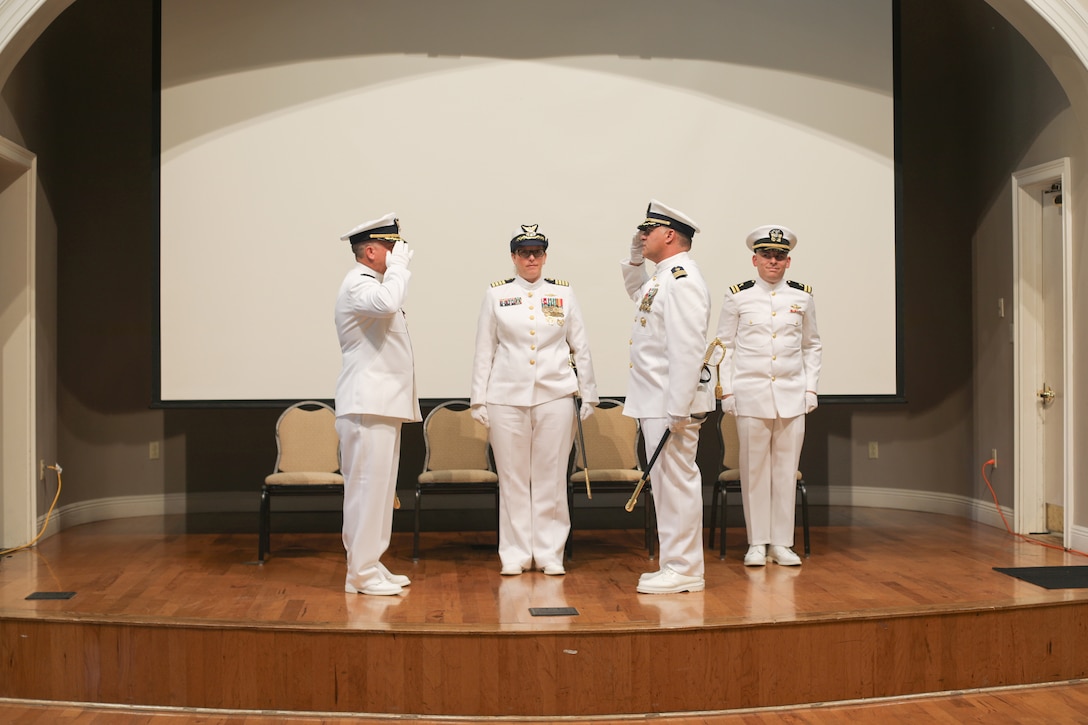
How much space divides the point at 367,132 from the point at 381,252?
1801 mm

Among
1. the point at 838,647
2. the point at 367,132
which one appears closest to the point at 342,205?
the point at 367,132

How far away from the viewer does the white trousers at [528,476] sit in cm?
503

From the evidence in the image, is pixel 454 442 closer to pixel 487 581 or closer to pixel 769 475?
pixel 487 581

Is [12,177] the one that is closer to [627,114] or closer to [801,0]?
[627,114]

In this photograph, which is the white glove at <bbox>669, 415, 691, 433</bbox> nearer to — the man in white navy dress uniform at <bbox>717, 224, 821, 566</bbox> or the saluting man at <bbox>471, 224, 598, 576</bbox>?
the saluting man at <bbox>471, 224, 598, 576</bbox>

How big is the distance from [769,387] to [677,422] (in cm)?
98

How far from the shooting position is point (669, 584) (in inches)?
177

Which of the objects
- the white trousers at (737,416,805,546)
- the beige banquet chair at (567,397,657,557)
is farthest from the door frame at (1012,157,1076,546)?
the beige banquet chair at (567,397,657,557)

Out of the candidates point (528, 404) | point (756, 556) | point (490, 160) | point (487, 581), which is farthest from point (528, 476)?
point (490, 160)

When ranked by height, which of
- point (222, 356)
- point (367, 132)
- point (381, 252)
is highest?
point (367, 132)

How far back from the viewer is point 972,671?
13.1ft

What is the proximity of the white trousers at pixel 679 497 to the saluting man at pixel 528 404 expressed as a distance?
638 millimetres

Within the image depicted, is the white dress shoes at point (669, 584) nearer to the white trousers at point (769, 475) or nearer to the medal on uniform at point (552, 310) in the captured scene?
the white trousers at point (769, 475)

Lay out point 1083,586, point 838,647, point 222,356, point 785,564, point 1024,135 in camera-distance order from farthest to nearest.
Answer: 1. point 1024,135
2. point 222,356
3. point 785,564
4. point 1083,586
5. point 838,647
